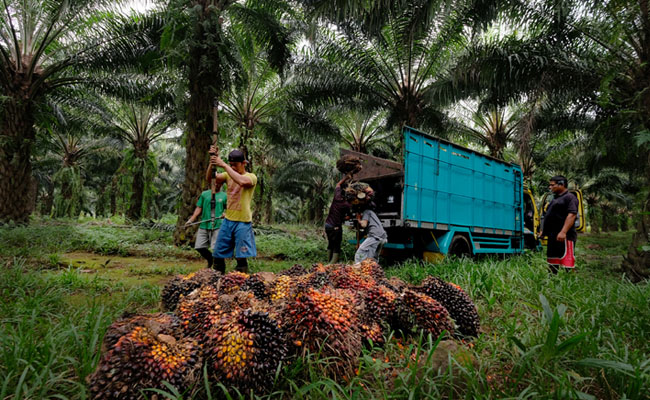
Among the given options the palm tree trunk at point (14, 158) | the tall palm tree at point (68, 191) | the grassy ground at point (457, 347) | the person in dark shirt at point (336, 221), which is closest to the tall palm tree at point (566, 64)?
the grassy ground at point (457, 347)

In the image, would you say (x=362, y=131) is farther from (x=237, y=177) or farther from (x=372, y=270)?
(x=372, y=270)

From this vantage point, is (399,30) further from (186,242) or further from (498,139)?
(498,139)

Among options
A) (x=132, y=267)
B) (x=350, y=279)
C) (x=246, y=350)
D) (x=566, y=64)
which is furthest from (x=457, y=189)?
(x=246, y=350)

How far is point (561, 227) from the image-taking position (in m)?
5.18

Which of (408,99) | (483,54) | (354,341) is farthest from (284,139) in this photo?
(354,341)

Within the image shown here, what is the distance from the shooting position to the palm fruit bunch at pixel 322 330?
1.82 metres

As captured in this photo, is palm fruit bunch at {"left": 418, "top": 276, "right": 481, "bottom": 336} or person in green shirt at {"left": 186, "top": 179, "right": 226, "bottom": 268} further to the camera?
person in green shirt at {"left": 186, "top": 179, "right": 226, "bottom": 268}

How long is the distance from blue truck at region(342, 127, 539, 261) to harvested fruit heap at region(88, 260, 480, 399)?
370 cm

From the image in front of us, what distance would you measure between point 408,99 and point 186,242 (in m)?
7.49

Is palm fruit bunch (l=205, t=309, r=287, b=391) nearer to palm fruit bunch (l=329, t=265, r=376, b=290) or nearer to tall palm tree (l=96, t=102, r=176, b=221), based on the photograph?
palm fruit bunch (l=329, t=265, r=376, b=290)

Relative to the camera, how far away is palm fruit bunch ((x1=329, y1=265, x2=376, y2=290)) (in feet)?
8.48

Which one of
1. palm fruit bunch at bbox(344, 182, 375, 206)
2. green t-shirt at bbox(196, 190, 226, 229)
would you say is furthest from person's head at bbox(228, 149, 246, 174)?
palm fruit bunch at bbox(344, 182, 375, 206)

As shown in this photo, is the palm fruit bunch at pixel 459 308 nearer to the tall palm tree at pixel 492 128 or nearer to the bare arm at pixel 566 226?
the bare arm at pixel 566 226

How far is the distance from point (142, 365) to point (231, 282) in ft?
3.54
